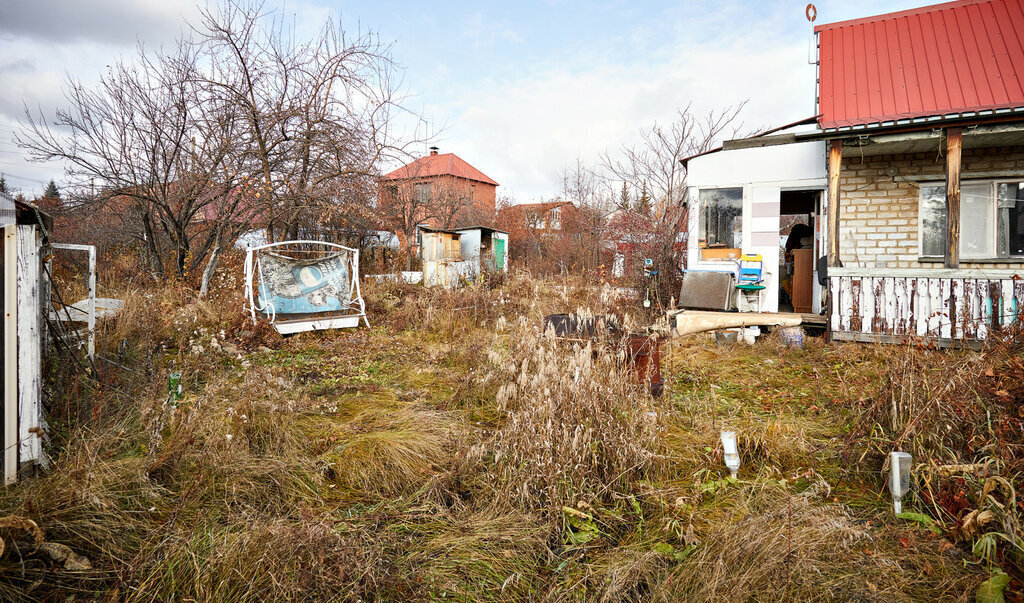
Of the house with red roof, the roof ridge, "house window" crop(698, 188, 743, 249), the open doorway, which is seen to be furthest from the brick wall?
the roof ridge

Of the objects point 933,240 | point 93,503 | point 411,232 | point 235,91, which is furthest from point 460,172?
point 93,503

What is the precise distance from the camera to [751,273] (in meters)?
7.82

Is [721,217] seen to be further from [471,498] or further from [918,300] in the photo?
[471,498]

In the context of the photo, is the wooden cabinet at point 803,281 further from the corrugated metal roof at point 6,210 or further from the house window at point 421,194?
the house window at point 421,194

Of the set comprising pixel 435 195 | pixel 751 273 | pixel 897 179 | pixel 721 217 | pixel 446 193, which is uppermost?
pixel 446 193

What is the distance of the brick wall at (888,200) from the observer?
7.43 m

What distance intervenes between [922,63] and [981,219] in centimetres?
257

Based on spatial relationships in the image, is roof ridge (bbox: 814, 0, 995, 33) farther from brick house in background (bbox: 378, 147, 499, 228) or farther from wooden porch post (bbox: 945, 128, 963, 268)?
brick house in background (bbox: 378, 147, 499, 228)

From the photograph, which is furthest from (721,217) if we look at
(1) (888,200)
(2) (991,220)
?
(2) (991,220)

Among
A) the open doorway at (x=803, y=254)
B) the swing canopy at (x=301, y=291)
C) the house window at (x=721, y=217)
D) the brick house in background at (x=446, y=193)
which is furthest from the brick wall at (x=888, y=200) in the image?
the brick house in background at (x=446, y=193)

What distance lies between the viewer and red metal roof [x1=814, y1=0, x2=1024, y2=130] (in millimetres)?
6500

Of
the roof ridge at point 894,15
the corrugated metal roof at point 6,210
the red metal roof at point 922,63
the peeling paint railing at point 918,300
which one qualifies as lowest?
the peeling paint railing at point 918,300

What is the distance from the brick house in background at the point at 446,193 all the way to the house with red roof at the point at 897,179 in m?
8.09

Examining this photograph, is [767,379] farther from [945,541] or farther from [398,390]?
[398,390]
